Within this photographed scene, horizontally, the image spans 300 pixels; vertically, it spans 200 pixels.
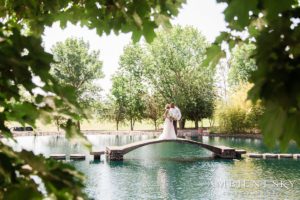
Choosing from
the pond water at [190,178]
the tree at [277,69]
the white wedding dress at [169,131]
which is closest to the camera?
the tree at [277,69]

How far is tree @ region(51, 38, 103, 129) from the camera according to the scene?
57062mm

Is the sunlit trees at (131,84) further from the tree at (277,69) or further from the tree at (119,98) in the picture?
the tree at (277,69)

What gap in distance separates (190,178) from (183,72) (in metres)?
32.1

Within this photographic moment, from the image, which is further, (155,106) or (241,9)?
(155,106)

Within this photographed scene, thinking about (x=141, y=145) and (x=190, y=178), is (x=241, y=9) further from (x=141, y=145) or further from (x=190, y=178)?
(x=141, y=145)

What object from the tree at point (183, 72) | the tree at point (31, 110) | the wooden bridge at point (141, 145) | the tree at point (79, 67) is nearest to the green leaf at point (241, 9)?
the tree at point (31, 110)

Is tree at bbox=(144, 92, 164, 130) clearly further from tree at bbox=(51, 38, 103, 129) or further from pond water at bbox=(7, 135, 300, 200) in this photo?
pond water at bbox=(7, 135, 300, 200)

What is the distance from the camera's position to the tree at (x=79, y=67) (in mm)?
57062

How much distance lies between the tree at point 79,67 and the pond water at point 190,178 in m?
34.2

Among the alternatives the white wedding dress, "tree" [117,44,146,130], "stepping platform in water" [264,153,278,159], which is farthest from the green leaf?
"tree" [117,44,146,130]

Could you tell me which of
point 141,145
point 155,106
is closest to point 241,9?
point 141,145

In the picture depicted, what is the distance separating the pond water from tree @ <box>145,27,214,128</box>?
74.5 feet

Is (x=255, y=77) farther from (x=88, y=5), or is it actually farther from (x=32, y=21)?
(x=88, y=5)

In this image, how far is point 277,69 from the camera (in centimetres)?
131
